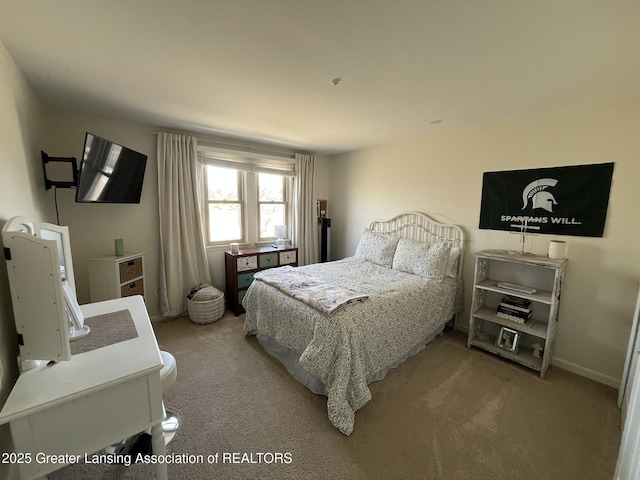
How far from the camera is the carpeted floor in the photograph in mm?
1448

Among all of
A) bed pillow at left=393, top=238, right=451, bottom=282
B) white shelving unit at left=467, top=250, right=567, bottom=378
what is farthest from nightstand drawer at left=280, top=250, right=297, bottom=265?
white shelving unit at left=467, top=250, right=567, bottom=378

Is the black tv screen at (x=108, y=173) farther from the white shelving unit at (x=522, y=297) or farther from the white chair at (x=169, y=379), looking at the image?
the white shelving unit at (x=522, y=297)

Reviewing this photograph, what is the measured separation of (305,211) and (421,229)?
1.90 metres

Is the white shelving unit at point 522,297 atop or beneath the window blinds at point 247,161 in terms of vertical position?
beneath

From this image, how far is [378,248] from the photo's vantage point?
344 centimetres

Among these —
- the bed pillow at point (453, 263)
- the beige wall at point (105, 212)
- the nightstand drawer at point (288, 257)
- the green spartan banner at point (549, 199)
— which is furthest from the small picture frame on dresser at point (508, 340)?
the beige wall at point (105, 212)

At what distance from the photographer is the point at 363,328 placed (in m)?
1.92

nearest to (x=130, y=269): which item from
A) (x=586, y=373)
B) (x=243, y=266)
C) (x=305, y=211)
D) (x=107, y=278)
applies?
(x=107, y=278)

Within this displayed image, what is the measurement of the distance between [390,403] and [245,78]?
2629 mm

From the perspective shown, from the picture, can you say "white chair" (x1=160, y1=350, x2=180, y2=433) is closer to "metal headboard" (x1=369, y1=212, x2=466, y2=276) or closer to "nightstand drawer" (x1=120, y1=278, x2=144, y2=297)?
"nightstand drawer" (x1=120, y1=278, x2=144, y2=297)

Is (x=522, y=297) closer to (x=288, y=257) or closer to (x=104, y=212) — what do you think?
(x=288, y=257)

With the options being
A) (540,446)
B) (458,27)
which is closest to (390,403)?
(540,446)

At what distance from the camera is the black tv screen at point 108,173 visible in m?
1.98

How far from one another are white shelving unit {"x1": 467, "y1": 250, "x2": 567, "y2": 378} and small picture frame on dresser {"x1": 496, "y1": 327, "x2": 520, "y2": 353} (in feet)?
0.09
